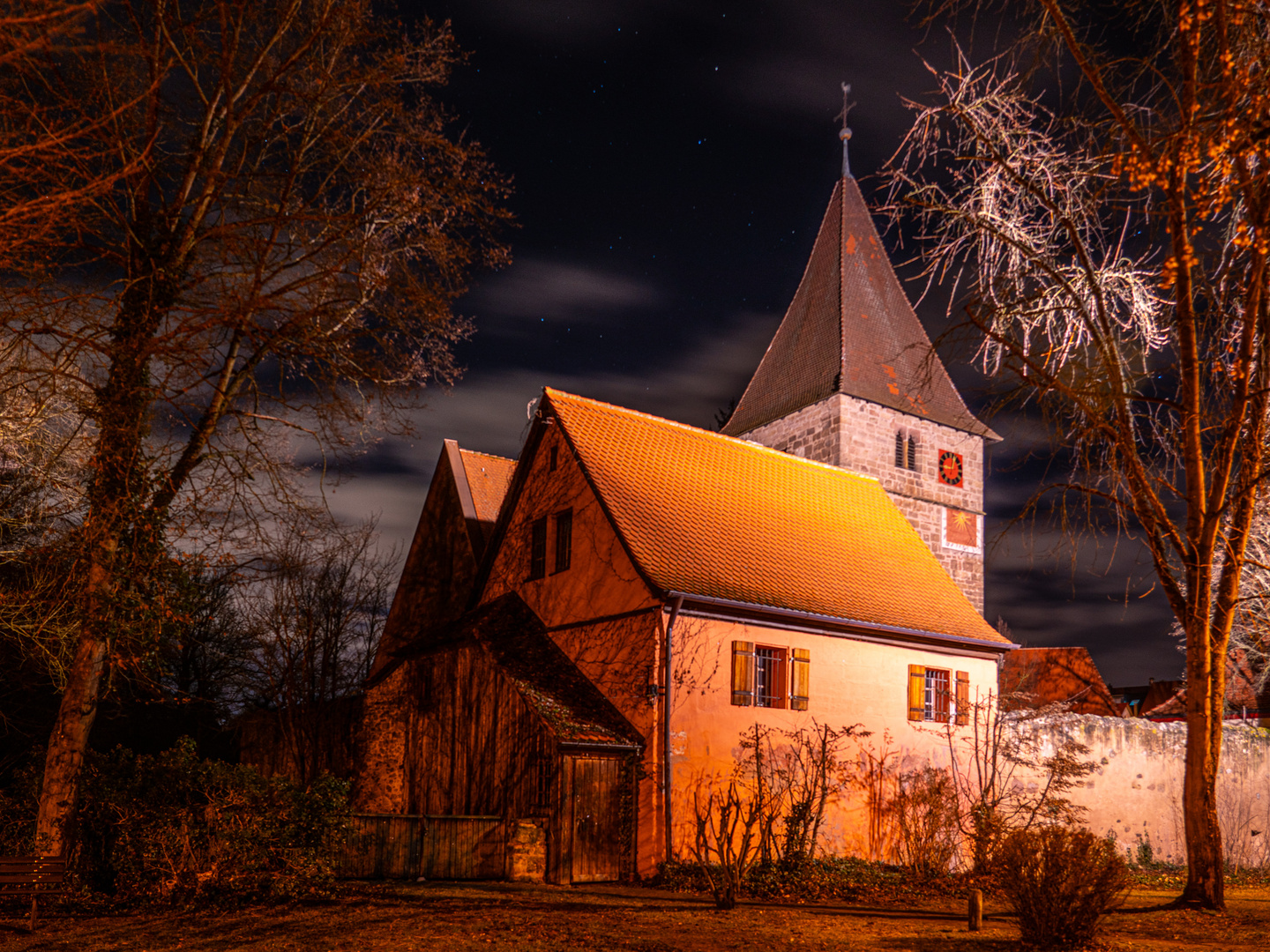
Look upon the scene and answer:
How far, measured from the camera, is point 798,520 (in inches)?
789

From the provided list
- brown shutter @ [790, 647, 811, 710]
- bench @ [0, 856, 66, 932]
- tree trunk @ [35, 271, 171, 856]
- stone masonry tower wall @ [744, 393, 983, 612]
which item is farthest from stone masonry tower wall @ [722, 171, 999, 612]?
bench @ [0, 856, 66, 932]

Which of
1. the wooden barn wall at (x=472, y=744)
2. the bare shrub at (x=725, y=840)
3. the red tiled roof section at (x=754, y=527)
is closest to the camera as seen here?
the bare shrub at (x=725, y=840)

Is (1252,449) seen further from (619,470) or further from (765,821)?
(619,470)

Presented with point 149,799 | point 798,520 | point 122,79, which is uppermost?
point 122,79

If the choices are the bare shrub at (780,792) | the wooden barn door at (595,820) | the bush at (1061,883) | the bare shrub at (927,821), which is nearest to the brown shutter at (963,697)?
the bare shrub at (927,821)

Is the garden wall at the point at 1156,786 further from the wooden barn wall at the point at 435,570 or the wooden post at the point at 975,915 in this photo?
the wooden barn wall at the point at 435,570

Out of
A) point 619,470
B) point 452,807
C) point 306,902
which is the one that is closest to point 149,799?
point 306,902

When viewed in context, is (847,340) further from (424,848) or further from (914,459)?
(424,848)

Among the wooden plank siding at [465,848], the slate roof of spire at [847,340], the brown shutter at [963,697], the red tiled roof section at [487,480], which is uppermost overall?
the slate roof of spire at [847,340]

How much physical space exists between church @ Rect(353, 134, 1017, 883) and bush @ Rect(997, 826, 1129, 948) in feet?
17.1

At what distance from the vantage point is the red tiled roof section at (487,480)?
24656 mm

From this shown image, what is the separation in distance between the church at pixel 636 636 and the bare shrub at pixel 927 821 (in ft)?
1.81

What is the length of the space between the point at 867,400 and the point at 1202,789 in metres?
21.9

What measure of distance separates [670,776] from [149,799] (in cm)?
709
